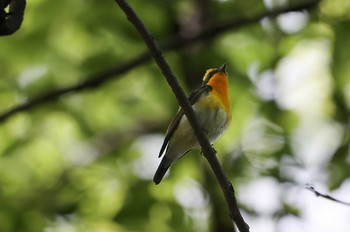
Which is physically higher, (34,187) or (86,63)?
(86,63)

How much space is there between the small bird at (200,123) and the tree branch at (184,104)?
2.05 meters

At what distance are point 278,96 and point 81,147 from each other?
3.28 meters

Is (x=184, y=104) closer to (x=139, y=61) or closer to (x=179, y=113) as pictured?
(x=179, y=113)

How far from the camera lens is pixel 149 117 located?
10.2 metres

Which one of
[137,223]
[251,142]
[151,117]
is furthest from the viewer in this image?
[151,117]

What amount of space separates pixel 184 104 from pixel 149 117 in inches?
253

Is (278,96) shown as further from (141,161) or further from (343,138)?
(141,161)

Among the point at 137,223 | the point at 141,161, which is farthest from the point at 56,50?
the point at 137,223

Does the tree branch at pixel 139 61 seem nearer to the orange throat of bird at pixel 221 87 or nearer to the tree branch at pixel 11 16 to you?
the orange throat of bird at pixel 221 87

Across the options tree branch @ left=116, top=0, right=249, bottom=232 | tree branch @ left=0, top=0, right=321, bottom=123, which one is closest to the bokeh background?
tree branch @ left=0, top=0, right=321, bottom=123

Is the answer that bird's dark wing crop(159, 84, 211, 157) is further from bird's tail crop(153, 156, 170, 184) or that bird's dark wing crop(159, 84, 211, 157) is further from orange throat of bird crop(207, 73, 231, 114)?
bird's tail crop(153, 156, 170, 184)

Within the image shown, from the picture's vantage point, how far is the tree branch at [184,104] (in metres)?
3.68

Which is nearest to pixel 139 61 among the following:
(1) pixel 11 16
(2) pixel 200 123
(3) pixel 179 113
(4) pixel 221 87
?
(4) pixel 221 87

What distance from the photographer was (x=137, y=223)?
27.3ft
